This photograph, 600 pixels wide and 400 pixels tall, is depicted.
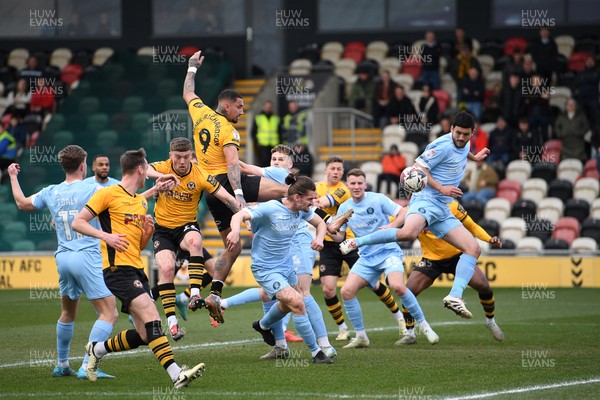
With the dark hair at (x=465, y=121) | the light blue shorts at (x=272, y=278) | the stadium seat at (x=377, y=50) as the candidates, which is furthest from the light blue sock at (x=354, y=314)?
the stadium seat at (x=377, y=50)

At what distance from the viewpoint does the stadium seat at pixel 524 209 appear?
82.3 feet

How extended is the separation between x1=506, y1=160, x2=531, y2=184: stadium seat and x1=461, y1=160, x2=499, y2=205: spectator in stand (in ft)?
1.59

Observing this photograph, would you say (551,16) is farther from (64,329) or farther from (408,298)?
(64,329)

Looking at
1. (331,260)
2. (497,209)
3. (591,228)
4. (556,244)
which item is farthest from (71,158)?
(497,209)

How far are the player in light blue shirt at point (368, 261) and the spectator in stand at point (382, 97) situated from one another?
1369 cm

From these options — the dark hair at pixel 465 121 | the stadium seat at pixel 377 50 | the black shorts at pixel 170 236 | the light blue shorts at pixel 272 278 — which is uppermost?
the stadium seat at pixel 377 50

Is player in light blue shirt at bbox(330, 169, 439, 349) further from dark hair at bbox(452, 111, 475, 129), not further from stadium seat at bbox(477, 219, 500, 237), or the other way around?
stadium seat at bbox(477, 219, 500, 237)

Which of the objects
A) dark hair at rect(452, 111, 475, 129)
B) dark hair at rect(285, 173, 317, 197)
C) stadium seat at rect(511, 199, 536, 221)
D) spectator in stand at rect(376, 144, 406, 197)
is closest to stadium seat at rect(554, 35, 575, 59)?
stadium seat at rect(511, 199, 536, 221)

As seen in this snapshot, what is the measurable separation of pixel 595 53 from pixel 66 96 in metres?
14.6

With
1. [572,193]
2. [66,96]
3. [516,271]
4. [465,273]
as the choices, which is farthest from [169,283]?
[66,96]

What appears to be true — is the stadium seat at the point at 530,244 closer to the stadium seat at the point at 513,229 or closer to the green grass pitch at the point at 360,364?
the stadium seat at the point at 513,229

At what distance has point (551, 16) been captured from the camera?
30.6 meters

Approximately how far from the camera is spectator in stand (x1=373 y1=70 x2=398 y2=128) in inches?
1110

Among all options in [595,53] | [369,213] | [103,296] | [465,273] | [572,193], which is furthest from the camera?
[595,53]
